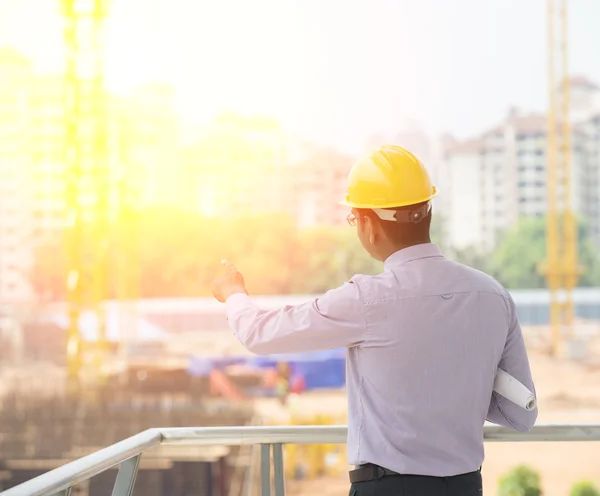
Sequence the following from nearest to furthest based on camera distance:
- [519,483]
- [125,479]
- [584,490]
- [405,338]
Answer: [405,338]
[125,479]
[519,483]
[584,490]

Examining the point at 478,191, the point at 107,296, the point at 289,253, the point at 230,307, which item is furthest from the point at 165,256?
the point at 230,307

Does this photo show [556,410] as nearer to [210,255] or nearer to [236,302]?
[210,255]

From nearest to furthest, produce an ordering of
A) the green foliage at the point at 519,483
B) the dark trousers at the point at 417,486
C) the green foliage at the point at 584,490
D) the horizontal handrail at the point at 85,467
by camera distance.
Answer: the horizontal handrail at the point at 85,467
the dark trousers at the point at 417,486
the green foliage at the point at 519,483
the green foliage at the point at 584,490

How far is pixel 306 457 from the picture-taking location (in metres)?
14.3

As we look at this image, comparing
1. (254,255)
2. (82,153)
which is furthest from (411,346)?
(254,255)

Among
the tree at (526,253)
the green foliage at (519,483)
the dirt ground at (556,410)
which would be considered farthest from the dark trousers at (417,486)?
the tree at (526,253)

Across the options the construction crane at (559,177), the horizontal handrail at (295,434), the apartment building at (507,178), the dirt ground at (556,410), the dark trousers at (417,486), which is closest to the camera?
the dark trousers at (417,486)

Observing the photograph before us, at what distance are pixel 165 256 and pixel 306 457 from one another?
8.72 metres

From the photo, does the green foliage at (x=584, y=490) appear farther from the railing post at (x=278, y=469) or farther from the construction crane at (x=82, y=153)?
the railing post at (x=278, y=469)

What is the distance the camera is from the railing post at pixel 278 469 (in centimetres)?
102

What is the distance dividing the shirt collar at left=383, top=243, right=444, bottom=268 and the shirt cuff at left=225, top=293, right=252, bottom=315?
0.43 feet

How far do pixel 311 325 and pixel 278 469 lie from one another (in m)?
0.38

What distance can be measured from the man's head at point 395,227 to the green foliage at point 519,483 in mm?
9113

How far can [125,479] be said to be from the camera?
0.86 meters
